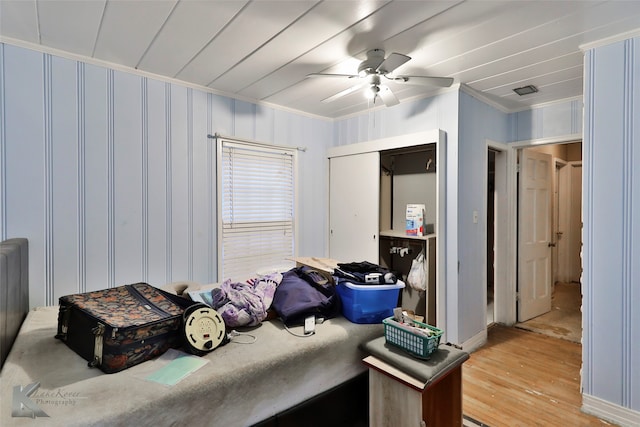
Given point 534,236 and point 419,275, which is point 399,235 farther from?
point 534,236

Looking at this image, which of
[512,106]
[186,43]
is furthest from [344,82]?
[512,106]

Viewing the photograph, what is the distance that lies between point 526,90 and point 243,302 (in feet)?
10.3

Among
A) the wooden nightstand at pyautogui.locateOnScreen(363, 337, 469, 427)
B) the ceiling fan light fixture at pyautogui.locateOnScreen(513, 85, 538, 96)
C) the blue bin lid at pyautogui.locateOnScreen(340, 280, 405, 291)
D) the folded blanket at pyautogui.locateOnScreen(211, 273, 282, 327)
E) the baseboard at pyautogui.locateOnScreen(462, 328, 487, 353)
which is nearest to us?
the wooden nightstand at pyautogui.locateOnScreen(363, 337, 469, 427)

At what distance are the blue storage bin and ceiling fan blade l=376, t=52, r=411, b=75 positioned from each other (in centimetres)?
137

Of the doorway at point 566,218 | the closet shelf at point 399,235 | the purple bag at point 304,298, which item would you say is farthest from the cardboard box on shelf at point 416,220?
the doorway at point 566,218

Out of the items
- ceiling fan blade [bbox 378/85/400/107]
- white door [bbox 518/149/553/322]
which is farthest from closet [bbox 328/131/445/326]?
white door [bbox 518/149/553/322]

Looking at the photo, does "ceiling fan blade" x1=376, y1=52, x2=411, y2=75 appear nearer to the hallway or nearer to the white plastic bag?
the white plastic bag

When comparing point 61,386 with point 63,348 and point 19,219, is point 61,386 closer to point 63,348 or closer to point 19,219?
point 63,348

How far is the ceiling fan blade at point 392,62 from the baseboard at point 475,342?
2.51m

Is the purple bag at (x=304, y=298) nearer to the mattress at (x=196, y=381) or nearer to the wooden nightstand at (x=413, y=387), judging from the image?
the mattress at (x=196, y=381)

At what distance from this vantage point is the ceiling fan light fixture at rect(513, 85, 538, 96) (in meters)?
2.85

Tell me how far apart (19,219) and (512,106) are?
14.7 ft

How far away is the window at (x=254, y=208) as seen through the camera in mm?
3092

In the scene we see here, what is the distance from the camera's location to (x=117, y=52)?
2.23m
